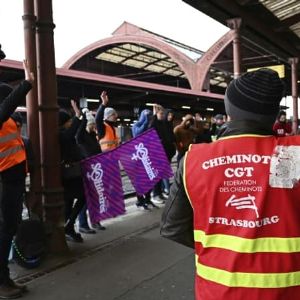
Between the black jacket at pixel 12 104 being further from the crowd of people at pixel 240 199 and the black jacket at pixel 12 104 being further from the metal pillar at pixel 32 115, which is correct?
the crowd of people at pixel 240 199

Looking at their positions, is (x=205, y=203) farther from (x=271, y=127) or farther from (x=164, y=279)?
(x=164, y=279)

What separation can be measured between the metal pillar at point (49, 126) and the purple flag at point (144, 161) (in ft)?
4.78

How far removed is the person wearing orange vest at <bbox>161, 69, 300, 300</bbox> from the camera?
5.08 feet

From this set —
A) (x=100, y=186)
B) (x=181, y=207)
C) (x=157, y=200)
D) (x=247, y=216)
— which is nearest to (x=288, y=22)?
(x=157, y=200)

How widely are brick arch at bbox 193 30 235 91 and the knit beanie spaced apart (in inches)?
1159

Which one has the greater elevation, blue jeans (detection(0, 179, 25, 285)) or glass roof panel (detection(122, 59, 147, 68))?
glass roof panel (detection(122, 59, 147, 68))

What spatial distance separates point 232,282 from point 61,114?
442cm

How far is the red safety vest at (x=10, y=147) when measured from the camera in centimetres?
406

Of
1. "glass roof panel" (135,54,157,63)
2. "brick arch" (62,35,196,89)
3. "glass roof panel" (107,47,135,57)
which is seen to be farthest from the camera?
"glass roof panel" (135,54,157,63)

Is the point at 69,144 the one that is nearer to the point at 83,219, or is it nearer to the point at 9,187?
the point at 83,219

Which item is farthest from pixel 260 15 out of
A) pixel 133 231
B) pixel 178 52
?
pixel 178 52

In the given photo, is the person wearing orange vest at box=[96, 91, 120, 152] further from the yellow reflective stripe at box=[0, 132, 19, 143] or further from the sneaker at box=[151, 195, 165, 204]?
the yellow reflective stripe at box=[0, 132, 19, 143]

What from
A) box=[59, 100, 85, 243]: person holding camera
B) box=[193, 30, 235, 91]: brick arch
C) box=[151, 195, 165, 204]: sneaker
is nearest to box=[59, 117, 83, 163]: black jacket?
box=[59, 100, 85, 243]: person holding camera

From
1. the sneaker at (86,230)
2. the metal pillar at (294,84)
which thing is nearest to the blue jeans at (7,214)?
the sneaker at (86,230)
